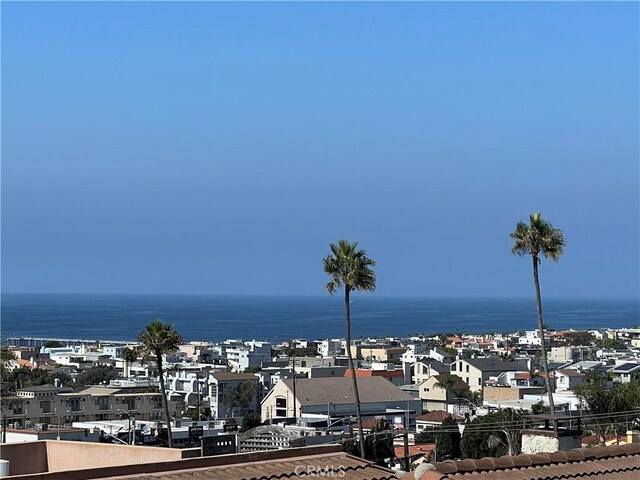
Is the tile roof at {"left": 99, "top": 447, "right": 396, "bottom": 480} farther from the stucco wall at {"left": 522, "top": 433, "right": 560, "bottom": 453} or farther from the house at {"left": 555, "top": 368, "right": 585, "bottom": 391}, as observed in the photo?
the house at {"left": 555, "top": 368, "right": 585, "bottom": 391}

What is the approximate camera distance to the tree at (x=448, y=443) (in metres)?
49.3

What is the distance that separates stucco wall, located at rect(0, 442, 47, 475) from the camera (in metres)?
15.0

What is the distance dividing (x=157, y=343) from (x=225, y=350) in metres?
106

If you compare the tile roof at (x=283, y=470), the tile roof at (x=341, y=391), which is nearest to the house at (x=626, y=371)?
the tile roof at (x=341, y=391)

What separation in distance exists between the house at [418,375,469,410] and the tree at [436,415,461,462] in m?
32.3

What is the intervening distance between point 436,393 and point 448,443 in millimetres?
39544

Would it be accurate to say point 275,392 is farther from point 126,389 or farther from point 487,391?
point 487,391

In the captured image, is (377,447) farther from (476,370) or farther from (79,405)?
(476,370)

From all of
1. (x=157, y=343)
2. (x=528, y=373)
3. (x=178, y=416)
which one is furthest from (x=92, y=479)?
(x=528, y=373)

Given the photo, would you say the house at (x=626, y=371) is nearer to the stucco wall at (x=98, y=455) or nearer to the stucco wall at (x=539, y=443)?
the stucco wall at (x=539, y=443)

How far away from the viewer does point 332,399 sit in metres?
79.2

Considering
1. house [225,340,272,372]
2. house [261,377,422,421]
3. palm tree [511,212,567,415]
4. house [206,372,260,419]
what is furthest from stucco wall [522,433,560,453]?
house [225,340,272,372]

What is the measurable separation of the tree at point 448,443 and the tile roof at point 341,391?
22.4 m

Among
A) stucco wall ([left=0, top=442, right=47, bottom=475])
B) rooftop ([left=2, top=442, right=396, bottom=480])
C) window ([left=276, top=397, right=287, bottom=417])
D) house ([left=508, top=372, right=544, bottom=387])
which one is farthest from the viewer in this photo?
house ([left=508, top=372, right=544, bottom=387])
